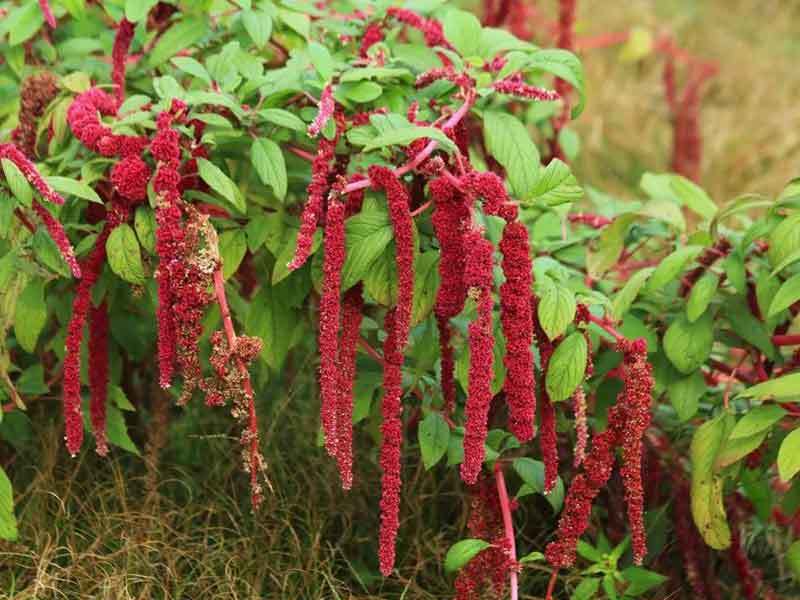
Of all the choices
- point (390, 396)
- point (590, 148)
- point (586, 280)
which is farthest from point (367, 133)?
point (590, 148)

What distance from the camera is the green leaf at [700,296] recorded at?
1.95 meters

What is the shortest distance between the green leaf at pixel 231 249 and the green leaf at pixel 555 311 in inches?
18.3

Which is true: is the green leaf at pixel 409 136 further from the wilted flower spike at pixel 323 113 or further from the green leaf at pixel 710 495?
the green leaf at pixel 710 495

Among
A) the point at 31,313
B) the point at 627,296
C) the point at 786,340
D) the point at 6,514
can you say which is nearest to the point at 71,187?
the point at 31,313

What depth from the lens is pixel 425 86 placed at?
195cm

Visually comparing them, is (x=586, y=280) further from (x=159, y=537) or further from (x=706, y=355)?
(x=159, y=537)

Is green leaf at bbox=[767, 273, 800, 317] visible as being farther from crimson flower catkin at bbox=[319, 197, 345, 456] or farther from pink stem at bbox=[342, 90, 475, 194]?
crimson flower catkin at bbox=[319, 197, 345, 456]

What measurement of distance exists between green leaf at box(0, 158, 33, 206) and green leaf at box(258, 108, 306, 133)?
344mm

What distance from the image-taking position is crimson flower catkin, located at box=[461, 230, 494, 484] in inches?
61.5

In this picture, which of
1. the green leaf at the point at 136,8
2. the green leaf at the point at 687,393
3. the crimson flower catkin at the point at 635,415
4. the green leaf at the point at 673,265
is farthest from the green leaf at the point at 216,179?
the green leaf at the point at 687,393

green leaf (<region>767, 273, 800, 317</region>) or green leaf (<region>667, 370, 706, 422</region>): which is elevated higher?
green leaf (<region>767, 273, 800, 317</region>)

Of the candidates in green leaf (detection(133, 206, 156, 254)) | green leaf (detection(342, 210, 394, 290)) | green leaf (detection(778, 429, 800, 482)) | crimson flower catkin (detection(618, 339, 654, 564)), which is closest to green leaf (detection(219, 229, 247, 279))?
green leaf (detection(133, 206, 156, 254))

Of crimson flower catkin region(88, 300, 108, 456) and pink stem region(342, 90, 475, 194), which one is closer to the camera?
pink stem region(342, 90, 475, 194)

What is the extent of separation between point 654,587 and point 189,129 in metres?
1.15
